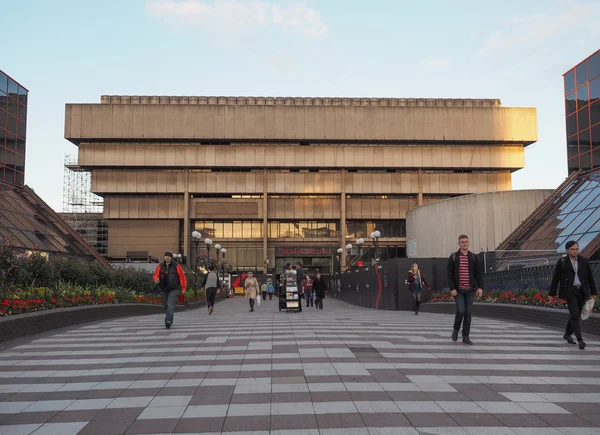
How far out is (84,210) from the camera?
82.8 m

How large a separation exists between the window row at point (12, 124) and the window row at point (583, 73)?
34361 millimetres

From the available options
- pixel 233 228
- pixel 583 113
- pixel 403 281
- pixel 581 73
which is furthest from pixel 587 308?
pixel 233 228

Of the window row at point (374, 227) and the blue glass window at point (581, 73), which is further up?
the blue glass window at point (581, 73)

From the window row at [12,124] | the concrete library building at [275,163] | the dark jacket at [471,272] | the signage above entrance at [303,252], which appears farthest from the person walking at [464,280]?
the signage above entrance at [303,252]

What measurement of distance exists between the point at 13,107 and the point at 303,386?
3828 cm

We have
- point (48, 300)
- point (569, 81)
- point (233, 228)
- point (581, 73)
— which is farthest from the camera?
point (233, 228)

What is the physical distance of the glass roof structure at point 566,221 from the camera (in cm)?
2377

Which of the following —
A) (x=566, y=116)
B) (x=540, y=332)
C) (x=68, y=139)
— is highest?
(x=68, y=139)

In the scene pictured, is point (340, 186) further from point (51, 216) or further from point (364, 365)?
point (364, 365)

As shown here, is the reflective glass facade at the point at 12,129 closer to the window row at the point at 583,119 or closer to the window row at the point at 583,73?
the window row at the point at 583,119

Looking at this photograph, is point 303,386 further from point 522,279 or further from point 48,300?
point 522,279

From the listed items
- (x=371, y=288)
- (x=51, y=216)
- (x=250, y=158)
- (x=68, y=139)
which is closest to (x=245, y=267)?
(x=250, y=158)

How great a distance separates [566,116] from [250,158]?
42201mm

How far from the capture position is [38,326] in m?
12.5
